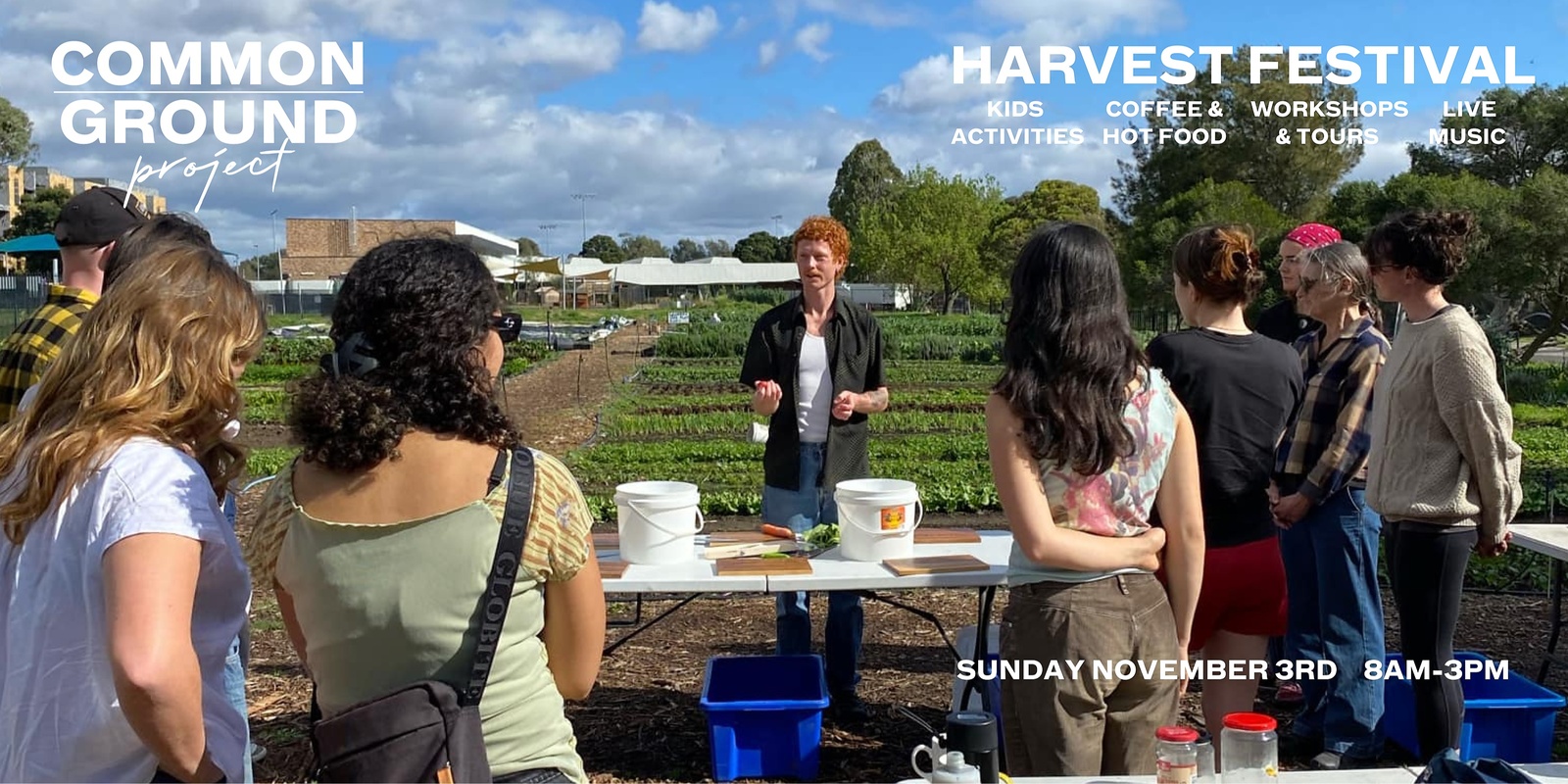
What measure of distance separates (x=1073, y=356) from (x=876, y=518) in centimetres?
151

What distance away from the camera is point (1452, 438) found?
3.43 m

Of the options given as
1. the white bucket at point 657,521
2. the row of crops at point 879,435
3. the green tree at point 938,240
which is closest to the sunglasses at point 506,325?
the white bucket at point 657,521

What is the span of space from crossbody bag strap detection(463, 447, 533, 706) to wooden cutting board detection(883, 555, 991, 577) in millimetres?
1988

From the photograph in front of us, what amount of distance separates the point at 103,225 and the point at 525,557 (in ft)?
7.61

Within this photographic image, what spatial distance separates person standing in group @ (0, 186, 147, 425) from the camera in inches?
126

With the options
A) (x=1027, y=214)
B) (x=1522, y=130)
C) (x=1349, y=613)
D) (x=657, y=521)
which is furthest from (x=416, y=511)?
(x=1027, y=214)

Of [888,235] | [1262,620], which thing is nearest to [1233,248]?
[1262,620]

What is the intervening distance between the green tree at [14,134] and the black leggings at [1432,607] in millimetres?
46497

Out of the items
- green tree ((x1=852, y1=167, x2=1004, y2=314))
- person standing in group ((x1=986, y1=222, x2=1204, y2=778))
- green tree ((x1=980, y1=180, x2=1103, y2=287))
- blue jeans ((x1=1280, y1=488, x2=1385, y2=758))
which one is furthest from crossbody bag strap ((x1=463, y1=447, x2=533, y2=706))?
green tree ((x1=852, y1=167, x2=1004, y2=314))

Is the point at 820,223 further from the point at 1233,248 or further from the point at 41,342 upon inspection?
the point at 41,342

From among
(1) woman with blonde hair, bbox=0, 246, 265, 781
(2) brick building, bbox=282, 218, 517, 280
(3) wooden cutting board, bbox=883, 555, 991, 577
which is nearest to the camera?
(1) woman with blonde hair, bbox=0, 246, 265, 781

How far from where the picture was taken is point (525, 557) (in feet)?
6.02

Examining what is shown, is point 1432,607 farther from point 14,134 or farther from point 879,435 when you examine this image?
point 14,134

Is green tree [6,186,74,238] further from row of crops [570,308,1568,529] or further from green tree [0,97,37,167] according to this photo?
row of crops [570,308,1568,529]
